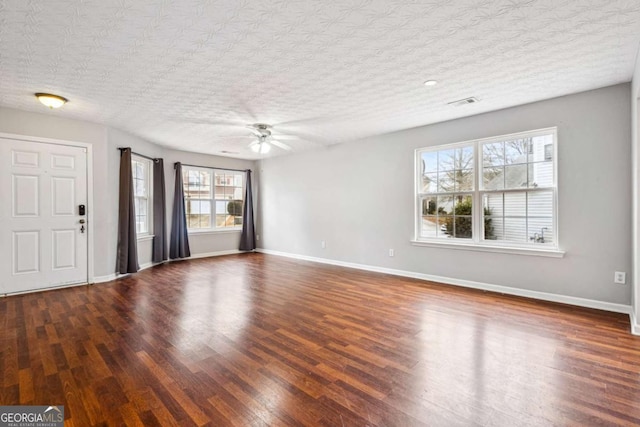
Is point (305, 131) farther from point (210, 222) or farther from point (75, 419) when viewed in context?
point (75, 419)

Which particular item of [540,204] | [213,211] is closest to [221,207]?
[213,211]

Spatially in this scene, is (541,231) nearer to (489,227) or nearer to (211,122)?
(489,227)

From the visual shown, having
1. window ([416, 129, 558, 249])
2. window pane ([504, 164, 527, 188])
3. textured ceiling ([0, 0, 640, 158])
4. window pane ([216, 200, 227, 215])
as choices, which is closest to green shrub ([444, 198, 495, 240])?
window ([416, 129, 558, 249])

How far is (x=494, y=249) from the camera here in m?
4.15

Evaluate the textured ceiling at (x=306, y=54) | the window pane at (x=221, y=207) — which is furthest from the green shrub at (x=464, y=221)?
the window pane at (x=221, y=207)

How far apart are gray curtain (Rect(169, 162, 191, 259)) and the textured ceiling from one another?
2.51 metres

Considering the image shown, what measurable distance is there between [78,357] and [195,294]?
1781 mm

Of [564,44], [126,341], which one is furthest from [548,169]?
[126,341]

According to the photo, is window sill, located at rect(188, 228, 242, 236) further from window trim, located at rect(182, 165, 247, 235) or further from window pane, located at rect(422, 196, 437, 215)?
window pane, located at rect(422, 196, 437, 215)

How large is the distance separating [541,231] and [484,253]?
0.73 meters

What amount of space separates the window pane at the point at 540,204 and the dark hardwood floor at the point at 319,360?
44.4 inches

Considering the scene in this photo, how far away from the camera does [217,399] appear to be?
1844 millimetres

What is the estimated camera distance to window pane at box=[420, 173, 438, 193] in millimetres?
4852

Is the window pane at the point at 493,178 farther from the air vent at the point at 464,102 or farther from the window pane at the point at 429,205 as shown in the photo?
the air vent at the point at 464,102
